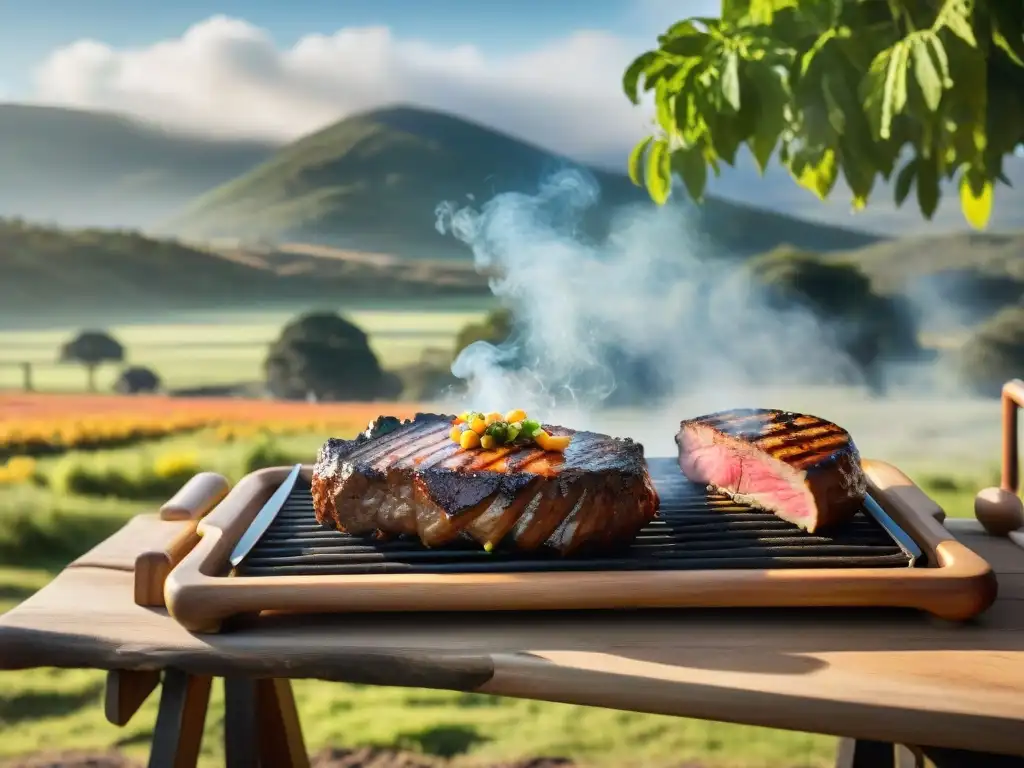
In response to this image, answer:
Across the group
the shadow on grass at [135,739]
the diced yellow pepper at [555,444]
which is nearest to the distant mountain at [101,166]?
the shadow on grass at [135,739]

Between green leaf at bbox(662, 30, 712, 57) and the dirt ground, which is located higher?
green leaf at bbox(662, 30, 712, 57)

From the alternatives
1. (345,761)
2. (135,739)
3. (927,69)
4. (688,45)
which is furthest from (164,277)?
(927,69)

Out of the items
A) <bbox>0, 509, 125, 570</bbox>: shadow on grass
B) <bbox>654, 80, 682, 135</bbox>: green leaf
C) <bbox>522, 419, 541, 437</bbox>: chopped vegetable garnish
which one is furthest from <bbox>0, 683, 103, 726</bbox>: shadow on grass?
<bbox>654, 80, 682, 135</bbox>: green leaf

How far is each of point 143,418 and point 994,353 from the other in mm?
5051

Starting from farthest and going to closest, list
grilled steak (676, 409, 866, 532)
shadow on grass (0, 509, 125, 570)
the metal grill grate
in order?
shadow on grass (0, 509, 125, 570), grilled steak (676, 409, 866, 532), the metal grill grate

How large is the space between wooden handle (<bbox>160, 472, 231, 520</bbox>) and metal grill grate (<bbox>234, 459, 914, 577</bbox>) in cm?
27

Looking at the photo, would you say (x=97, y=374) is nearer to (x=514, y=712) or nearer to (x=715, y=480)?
(x=514, y=712)

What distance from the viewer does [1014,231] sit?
6.12 meters

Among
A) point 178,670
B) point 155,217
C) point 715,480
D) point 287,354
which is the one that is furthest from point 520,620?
point 155,217

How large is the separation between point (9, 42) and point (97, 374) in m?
1.91

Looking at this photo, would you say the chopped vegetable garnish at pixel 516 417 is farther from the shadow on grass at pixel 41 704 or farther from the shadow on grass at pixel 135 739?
the shadow on grass at pixel 41 704

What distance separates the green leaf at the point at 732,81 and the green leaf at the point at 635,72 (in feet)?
1.10

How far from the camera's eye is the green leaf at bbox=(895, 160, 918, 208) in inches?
135

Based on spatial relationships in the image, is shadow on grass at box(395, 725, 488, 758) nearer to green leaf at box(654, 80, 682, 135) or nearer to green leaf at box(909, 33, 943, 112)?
green leaf at box(654, 80, 682, 135)
